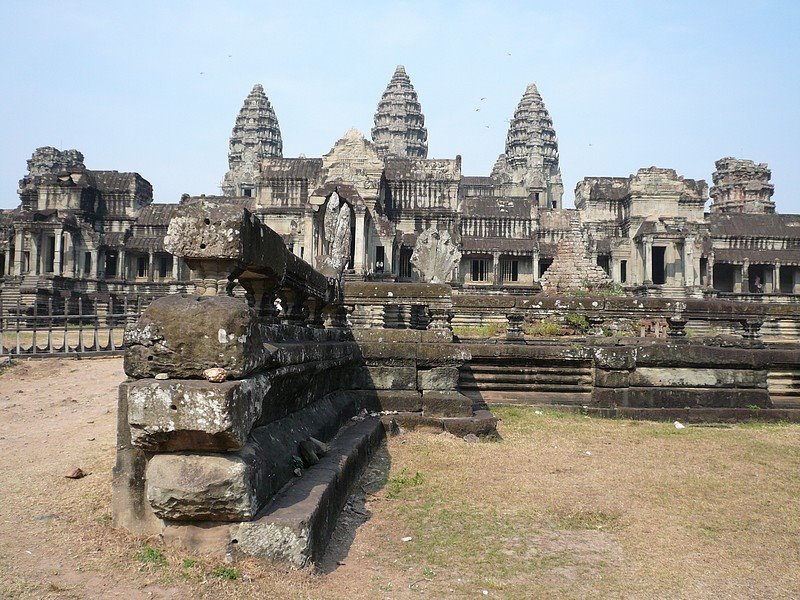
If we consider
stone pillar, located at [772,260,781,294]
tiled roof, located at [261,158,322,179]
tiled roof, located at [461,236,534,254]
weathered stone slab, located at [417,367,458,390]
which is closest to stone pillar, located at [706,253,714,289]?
stone pillar, located at [772,260,781,294]

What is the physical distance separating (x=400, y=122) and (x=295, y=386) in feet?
208

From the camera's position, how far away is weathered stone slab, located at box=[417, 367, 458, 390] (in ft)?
23.2

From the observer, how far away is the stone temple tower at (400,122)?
2537 inches

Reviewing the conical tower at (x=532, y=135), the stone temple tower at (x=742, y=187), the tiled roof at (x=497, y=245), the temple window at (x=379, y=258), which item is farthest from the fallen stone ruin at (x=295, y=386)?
the conical tower at (x=532, y=135)

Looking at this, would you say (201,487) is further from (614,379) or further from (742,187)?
(742,187)

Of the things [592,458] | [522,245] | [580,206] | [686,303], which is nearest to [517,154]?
[580,206]

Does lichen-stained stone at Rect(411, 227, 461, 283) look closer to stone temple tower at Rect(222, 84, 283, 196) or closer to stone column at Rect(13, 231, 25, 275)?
stone column at Rect(13, 231, 25, 275)

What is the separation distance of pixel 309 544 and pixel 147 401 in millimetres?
1062

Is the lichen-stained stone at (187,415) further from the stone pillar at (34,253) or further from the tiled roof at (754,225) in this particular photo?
the tiled roof at (754,225)

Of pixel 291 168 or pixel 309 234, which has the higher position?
pixel 291 168

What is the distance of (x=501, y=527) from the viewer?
397 centimetres

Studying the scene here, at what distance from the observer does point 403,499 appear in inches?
177

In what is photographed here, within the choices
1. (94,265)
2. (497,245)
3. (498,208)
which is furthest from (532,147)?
(94,265)

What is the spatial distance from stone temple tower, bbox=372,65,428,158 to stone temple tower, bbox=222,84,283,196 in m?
11.8
